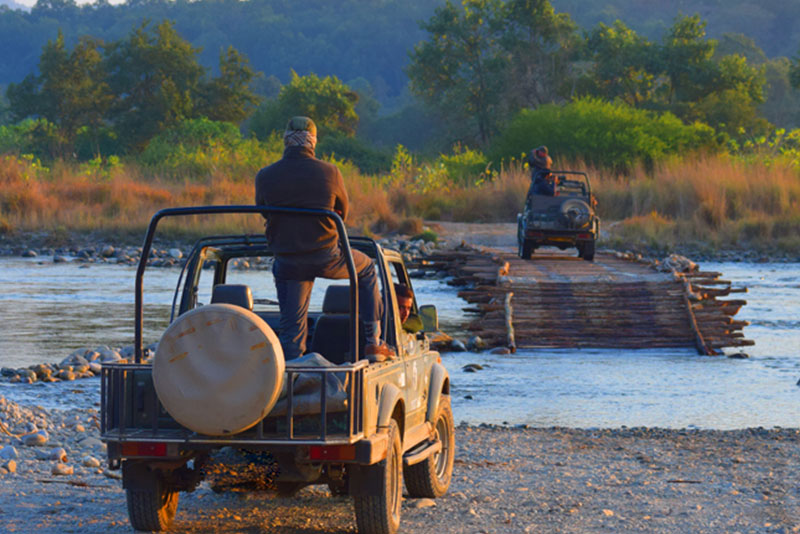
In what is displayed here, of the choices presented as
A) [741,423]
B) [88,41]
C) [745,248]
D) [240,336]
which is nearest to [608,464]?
[741,423]

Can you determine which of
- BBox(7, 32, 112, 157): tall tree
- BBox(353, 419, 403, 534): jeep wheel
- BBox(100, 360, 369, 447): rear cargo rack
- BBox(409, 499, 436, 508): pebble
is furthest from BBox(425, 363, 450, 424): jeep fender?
BBox(7, 32, 112, 157): tall tree

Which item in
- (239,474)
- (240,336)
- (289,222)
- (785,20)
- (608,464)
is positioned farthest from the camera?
(785,20)

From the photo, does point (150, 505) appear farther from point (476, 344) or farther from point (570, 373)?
point (476, 344)

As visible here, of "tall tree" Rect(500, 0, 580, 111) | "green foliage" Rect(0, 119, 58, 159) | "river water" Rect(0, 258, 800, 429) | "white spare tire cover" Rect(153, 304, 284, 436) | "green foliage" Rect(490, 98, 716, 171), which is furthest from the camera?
"tall tree" Rect(500, 0, 580, 111)

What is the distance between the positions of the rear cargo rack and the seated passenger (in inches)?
59.8

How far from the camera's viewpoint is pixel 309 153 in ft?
21.4

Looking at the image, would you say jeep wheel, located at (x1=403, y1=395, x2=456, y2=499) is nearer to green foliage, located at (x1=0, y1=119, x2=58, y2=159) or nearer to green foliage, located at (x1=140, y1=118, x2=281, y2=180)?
green foliage, located at (x1=140, y1=118, x2=281, y2=180)

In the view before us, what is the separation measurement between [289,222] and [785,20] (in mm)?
123160

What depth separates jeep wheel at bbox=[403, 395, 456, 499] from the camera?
22.5 ft

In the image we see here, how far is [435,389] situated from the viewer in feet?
23.1

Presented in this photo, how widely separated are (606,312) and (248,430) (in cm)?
1215

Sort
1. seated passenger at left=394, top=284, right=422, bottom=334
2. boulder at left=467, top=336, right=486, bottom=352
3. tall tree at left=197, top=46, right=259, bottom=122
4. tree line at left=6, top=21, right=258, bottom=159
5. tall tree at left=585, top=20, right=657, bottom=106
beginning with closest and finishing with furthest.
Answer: seated passenger at left=394, top=284, right=422, bottom=334, boulder at left=467, top=336, right=486, bottom=352, tall tree at left=585, top=20, right=657, bottom=106, tree line at left=6, top=21, right=258, bottom=159, tall tree at left=197, top=46, right=259, bottom=122

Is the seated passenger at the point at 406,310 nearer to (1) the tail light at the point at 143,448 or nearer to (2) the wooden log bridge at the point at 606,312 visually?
(1) the tail light at the point at 143,448

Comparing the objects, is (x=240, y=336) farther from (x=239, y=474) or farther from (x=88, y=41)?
(x=88, y=41)
